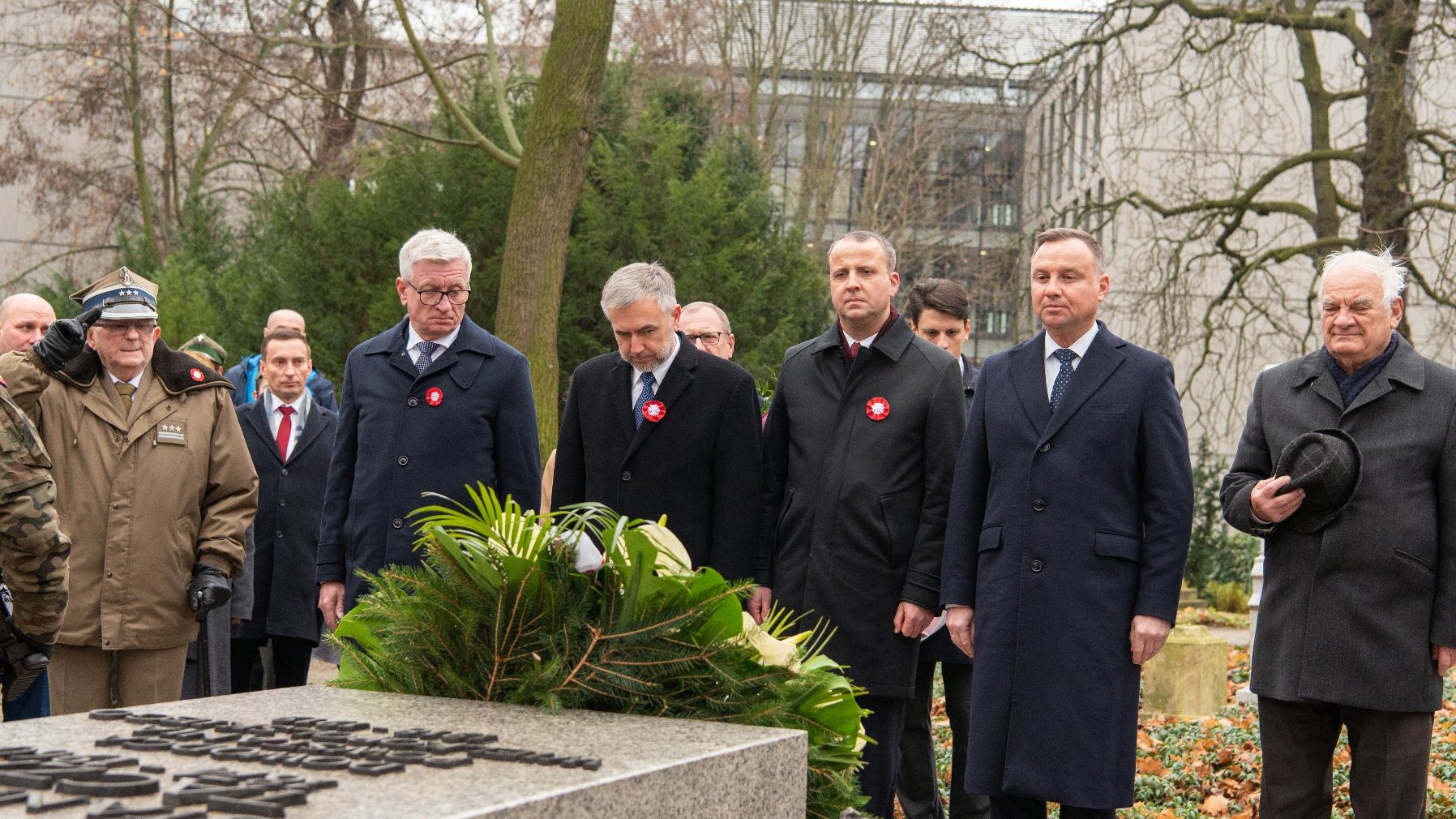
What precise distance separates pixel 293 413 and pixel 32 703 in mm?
2680

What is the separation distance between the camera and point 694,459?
A: 5660mm

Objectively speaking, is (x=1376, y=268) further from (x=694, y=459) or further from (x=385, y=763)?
(x=385, y=763)

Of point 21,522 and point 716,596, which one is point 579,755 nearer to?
point 716,596

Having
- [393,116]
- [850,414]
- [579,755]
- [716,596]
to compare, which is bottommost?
[579,755]

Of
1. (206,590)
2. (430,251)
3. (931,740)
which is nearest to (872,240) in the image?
(430,251)

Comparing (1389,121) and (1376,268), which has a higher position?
(1389,121)

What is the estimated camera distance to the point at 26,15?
2969cm

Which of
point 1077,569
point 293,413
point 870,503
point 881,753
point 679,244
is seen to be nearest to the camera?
point 1077,569

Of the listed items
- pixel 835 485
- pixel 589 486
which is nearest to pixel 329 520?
pixel 589 486

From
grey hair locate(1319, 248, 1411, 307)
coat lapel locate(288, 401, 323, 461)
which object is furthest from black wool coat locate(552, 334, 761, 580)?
coat lapel locate(288, 401, 323, 461)

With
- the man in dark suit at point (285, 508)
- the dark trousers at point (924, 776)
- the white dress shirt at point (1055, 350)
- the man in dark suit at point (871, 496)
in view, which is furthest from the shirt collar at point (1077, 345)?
the man in dark suit at point (285, 508)

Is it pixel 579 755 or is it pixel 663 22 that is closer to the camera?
pixel 579 755

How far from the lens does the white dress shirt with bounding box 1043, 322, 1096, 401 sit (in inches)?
203

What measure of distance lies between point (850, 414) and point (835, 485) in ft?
0.90
